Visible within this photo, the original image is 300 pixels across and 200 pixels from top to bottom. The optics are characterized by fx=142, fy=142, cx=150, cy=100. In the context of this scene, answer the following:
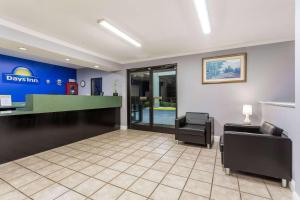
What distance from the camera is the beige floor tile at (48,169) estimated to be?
8.04ft

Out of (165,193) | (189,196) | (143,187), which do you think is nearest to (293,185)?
(189,196)

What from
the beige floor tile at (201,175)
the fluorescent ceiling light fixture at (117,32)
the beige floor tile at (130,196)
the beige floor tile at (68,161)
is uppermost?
the fluorescent ceiling light fixture at (117,32)

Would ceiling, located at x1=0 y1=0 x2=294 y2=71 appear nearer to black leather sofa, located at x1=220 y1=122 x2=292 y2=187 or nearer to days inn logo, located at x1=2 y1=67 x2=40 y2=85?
black leather sofa, located at x1=220 y1=122 x2=292 y2=187

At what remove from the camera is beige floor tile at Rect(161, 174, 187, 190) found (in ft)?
6.93

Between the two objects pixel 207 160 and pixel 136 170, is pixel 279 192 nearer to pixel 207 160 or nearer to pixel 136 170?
pixel 207 160

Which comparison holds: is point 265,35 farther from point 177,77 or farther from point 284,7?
point 177,77

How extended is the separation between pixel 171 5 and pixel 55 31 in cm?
253

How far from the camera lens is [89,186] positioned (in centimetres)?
208

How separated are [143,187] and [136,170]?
0.50 metres

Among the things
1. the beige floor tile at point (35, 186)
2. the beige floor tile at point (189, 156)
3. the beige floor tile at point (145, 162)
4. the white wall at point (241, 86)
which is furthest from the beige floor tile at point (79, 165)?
the white wall at point (241, 86)

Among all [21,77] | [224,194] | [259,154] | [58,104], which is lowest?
[224,194]

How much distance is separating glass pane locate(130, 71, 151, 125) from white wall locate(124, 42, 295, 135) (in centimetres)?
126

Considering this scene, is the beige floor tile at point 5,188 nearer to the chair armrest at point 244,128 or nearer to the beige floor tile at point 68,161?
the beige floor tile at point 68,161

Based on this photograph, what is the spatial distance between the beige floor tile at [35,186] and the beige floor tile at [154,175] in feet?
4.82
